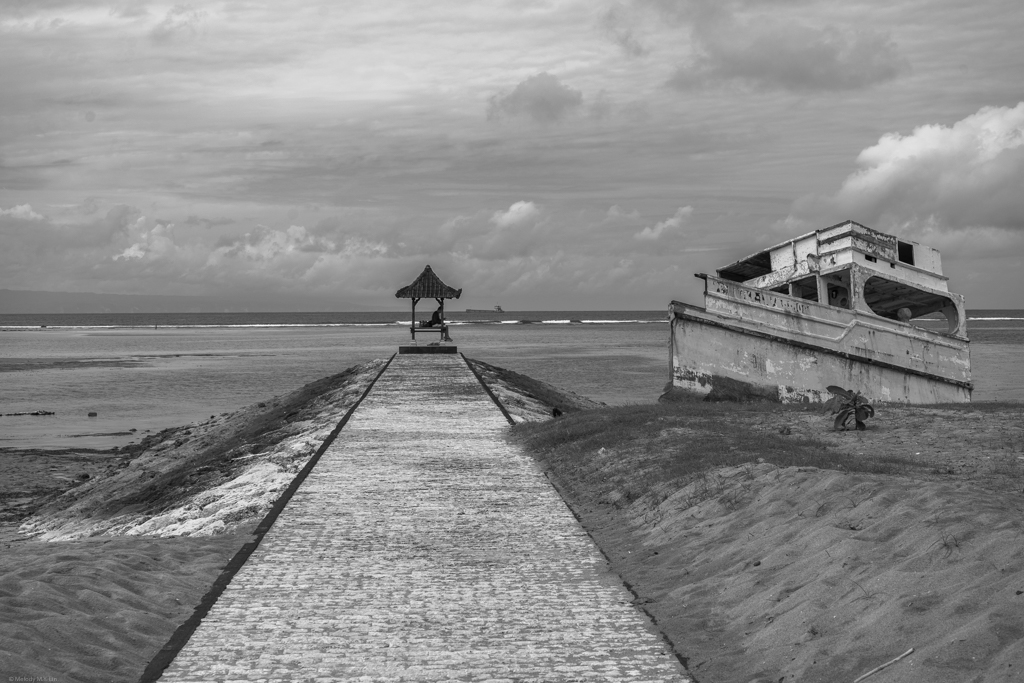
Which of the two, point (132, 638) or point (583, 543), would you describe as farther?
point (583, 543)

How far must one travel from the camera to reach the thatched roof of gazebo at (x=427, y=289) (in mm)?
33469

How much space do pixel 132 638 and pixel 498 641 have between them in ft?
6.81

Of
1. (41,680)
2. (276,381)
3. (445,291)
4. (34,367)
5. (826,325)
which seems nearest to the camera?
(41,680)

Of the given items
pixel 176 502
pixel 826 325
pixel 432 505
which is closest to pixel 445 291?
pixel 826 325

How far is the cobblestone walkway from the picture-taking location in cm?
564

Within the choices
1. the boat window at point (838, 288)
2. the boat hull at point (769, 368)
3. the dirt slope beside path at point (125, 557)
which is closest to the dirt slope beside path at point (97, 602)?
the dirt slope beside path at point (125, 557)

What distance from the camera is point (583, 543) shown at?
8336mm

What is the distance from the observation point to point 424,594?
6922 millimetres

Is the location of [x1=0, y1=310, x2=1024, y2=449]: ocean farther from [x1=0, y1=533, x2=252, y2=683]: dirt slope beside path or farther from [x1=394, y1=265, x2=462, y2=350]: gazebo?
[x1=0, y1=533, x2=252, y2=683]: dirt slope beside path

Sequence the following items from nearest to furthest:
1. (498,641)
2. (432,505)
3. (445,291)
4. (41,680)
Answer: (41,680) → (498,641) → (432,505) → (445,291)

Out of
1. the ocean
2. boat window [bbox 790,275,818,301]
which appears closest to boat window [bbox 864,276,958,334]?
boat window [bbox 790,275,818,301]

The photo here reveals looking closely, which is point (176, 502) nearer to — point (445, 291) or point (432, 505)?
point (432, 505)

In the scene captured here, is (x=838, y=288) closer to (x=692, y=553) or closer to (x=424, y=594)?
(x=692, y=553)

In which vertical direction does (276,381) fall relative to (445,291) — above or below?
below
